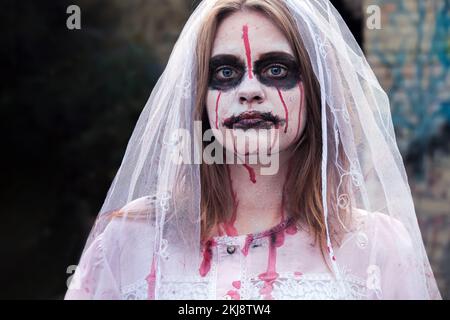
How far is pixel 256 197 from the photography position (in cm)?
213

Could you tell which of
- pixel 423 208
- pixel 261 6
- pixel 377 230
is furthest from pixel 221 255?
pixel 423 208

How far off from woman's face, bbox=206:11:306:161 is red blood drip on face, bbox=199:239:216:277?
24 centimetres

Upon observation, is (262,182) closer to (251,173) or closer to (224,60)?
(251,173)

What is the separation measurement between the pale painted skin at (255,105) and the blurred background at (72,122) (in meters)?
1.95

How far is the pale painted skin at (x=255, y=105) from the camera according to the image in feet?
6.80

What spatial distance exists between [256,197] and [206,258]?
0.20m

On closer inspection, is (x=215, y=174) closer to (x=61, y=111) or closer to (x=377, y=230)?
(x=377, y=230)

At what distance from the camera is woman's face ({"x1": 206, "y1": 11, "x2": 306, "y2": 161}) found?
206 cm

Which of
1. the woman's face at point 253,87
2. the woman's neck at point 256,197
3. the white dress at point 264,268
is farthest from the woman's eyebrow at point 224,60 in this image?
the white dress at point 264,268

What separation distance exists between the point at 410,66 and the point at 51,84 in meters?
1.77

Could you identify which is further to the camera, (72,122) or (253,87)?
(72,122)

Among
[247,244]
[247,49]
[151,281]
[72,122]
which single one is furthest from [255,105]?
[72,122]

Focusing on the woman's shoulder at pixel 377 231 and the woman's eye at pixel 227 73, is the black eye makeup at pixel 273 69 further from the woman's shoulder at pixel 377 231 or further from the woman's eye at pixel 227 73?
the woman's shoulder at pixel 377 231

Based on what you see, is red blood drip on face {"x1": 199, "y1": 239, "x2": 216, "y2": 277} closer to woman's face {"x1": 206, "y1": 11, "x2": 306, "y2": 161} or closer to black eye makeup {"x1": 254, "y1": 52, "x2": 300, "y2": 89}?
woman's face {"x1": 206, "y1": 11, "x2": 306, "y2": 161}
